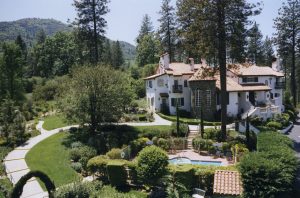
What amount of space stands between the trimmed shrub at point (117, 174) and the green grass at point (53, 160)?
2396 mm

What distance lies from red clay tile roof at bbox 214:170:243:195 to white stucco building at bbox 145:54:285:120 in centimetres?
1960

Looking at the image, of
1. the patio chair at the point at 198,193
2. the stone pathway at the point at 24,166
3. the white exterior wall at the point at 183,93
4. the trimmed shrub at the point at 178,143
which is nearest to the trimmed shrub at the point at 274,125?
the trimmed shrub at the point at 178,143

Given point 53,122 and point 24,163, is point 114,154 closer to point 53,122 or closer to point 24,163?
point 24,163

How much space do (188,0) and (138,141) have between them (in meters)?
14.3

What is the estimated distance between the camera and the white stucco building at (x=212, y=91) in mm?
40000

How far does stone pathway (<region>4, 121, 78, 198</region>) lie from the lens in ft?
67.3

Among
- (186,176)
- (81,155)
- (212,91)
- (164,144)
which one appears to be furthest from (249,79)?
(186,176)

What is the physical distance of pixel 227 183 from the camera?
17812 millimetres

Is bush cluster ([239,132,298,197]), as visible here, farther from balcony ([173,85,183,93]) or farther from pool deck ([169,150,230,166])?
balcony ([173,85,183,93])

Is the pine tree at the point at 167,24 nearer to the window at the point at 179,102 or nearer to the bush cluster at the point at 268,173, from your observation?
the window at the point at 179,102

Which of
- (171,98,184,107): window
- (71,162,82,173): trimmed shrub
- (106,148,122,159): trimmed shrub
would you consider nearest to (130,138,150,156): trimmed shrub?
(106,148,122,159): trimmed shrub

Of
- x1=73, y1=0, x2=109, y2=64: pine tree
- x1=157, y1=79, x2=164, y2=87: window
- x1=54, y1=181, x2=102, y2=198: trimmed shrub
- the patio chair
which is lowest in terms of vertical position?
the patio chair

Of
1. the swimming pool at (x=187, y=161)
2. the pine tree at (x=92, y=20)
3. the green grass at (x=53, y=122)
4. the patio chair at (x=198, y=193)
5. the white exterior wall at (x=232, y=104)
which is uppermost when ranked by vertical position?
the pine tree at (x=92, y=20)

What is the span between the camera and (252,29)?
3053 centimetres
